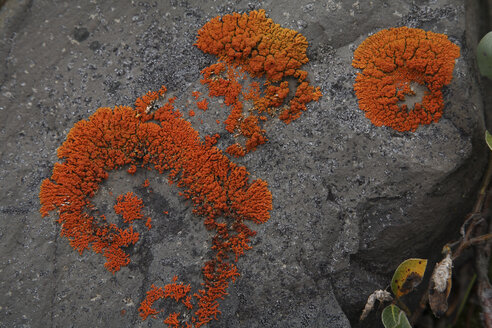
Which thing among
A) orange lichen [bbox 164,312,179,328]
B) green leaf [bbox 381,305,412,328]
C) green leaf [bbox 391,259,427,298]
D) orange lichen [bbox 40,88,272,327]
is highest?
orange lichen [bbox 40,88,272,327]

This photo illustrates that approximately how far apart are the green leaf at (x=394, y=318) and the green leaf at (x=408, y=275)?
0.30 feet

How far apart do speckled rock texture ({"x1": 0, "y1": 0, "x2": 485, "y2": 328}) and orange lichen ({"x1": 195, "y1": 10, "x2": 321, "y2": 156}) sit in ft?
0.17

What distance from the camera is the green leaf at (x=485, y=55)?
7.34 feet

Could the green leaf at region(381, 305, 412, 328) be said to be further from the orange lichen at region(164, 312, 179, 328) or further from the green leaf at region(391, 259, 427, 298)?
the orange lichen at region(164, 312, 179, 328)

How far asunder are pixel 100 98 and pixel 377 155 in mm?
1393

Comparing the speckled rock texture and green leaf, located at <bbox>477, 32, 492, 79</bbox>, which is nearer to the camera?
the speckled rock texture

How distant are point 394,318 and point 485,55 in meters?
1.37

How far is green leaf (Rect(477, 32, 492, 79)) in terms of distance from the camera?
2.24 metres

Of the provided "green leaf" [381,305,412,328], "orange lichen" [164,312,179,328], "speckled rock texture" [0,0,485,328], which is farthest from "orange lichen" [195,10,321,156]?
"green leaf" [381,305,412,328]

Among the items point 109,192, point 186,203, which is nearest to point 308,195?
point 186,203

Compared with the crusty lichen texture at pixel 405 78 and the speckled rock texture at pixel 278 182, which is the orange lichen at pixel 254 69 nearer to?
the speckled rock texture at pixel 278 182

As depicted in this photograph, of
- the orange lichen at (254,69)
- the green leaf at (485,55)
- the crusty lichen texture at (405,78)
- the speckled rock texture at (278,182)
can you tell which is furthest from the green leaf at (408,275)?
the green leaf at (485,55)

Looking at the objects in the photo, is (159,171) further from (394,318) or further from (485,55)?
(485,55)

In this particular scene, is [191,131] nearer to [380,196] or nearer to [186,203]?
[186,203]
